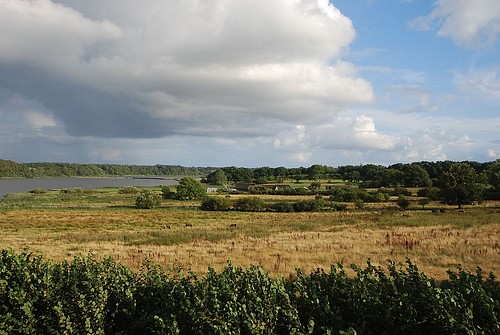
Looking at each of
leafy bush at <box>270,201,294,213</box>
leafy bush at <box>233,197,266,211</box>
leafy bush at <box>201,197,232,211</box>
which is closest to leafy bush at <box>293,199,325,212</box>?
leafy bush at <box>270,201,294,213</box>

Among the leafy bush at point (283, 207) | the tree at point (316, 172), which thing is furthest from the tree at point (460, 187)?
the tree at point (316, 172)

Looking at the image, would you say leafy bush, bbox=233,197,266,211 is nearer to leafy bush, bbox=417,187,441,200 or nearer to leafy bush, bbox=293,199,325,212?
leafy bush, bbox=293,199,325,212

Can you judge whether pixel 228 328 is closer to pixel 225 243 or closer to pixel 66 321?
pixel 66 321

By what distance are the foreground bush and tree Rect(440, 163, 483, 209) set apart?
59.5m

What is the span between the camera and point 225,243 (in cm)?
3048

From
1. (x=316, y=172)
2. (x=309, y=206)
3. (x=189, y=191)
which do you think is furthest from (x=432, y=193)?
(x=316, y=172)

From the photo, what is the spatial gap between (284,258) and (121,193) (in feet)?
411

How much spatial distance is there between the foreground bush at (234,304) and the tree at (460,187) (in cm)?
5950

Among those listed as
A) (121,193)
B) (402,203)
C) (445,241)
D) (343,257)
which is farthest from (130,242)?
(121,193)

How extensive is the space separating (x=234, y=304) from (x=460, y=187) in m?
62.5

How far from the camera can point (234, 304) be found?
6473 millimetres

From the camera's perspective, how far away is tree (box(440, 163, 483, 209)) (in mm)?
59438

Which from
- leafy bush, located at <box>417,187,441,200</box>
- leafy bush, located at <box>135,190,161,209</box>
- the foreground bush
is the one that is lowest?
leafy bush, located at <box>135,190,161,209</box>

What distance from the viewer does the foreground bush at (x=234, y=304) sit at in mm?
6223
